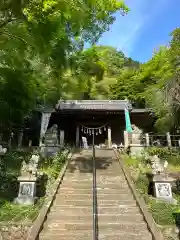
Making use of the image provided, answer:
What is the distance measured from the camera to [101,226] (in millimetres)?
6441

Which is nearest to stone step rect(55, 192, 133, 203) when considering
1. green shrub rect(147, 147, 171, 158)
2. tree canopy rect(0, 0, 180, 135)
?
tree canopy rect(0, 0, 180, 135)

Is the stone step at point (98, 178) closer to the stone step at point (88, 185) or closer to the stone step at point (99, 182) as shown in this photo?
the stone step at point (99, 182)

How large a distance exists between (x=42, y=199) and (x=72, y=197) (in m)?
0.90

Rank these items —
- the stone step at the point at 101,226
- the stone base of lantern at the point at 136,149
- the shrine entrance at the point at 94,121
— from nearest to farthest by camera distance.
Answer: the stone step at the point at 101,226 < the stone base of lantern at the point at 136,149 < the shrine entrance at the point at 94,121

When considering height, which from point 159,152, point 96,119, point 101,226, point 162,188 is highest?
point 96,119

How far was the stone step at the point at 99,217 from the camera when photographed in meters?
6.77

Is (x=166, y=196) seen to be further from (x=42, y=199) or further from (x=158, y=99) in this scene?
(x=158, y=99)

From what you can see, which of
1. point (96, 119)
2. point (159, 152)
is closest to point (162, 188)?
point (159, 152)

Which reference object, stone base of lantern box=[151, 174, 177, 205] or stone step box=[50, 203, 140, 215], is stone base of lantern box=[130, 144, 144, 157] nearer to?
stone base of lantern box=[151, 174, 177, 205]

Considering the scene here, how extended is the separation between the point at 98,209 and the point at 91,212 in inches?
9.8

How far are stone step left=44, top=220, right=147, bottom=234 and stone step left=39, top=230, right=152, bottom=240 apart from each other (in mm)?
166

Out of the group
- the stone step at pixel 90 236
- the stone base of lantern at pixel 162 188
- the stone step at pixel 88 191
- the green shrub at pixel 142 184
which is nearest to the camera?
the stone step at pixel 90 236

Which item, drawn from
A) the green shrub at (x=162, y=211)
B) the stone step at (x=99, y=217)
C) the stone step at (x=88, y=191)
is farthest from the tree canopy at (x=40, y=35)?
the green shrub at (x=162, y=211)

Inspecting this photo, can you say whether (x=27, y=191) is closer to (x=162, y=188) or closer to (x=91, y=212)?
(x=91, y=212)
